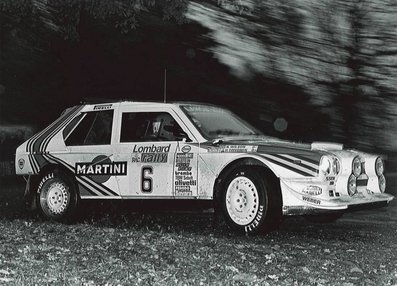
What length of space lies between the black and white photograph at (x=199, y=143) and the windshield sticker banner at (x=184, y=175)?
24 mm

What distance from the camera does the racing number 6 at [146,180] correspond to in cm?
865

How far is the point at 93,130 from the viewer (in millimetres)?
9500

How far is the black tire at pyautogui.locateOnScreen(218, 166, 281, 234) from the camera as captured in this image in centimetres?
776

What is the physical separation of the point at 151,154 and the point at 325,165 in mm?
2024

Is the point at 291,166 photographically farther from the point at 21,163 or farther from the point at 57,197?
the point at 21,163

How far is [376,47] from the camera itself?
11188mm

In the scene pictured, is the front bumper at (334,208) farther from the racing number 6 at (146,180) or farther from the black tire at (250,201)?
the racing number 6 at (146,180)

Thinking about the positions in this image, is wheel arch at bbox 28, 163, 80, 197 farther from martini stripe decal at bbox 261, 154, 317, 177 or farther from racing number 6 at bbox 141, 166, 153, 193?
martini stripe decal at bbox 261, 154, 317, 177

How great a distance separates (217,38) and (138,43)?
2.03 metres

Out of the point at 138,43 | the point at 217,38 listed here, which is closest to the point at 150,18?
the point at 138,43

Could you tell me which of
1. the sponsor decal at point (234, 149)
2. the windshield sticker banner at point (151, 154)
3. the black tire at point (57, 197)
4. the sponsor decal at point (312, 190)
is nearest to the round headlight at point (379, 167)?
the sponsor decal at point (312, 190)

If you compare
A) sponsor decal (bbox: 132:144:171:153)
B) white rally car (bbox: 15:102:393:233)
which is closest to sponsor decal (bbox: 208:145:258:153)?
white rally car (bbox: 15:102:393:233)

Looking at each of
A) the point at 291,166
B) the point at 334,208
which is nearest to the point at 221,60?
the point at 291,166

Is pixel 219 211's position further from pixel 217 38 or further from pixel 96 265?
pixel 217 38
